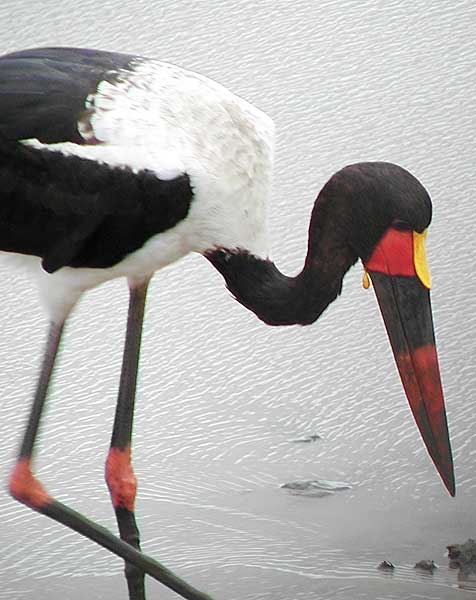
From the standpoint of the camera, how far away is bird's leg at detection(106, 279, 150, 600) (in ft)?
8.79

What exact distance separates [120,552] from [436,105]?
234cm

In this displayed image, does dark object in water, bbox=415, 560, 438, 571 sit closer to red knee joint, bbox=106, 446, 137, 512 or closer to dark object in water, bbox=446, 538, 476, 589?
dark object in water, bbox=446, 538, 476, 589

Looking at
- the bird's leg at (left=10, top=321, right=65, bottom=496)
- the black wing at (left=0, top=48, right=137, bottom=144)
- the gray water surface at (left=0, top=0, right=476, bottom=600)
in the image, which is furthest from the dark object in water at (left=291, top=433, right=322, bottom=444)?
the black wing at (left=0, top=48, right=137, bottom=144)

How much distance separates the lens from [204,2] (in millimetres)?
5297

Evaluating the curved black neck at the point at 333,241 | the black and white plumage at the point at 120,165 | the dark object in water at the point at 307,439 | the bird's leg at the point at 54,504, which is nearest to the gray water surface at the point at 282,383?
the dark object in water at the point at 307,439

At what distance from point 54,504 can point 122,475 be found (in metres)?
0.20

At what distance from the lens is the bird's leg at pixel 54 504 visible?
2574 mm

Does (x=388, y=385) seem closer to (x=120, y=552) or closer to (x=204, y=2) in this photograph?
(x=120, y=552)

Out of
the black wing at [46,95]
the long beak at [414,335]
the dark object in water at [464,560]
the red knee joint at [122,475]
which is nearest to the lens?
the black wing at [46,95]

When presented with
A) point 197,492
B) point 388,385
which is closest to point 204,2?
point 388,385

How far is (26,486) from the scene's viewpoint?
258 cm

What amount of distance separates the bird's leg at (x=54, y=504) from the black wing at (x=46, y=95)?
372 mm

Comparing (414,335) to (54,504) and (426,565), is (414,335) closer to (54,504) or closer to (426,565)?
(426,565)

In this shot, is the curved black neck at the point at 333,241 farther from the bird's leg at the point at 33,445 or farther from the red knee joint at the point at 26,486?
the red knee joint at the point at 26,486
